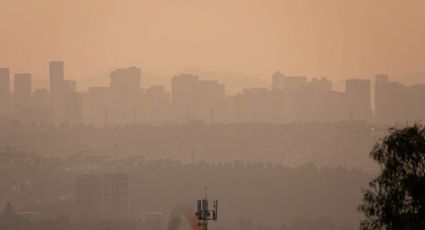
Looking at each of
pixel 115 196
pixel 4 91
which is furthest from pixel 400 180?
pixel 4 91

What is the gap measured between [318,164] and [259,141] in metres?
13.0

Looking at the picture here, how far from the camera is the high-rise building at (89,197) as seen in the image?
197 ft

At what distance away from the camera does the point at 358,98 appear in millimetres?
98250

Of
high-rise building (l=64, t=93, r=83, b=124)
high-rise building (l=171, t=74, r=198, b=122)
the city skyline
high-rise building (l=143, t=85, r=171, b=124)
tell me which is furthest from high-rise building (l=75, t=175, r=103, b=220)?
high-rise building (l=171, t=74, r=198, b=122)

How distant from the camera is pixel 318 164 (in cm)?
8056

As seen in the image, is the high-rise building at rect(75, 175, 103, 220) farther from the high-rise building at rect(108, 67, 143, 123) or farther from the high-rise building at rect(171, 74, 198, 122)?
the high-rise building at rect(108, 67, 143, 123)

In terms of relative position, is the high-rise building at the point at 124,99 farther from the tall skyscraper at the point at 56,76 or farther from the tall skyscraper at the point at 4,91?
the tall skyscraper at the point at 4,91

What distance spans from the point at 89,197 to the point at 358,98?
37009 mm

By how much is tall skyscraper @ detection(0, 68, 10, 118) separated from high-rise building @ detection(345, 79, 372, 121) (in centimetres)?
1752

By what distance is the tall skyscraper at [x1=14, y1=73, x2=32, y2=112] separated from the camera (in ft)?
318

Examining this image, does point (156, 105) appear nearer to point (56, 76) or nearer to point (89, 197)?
point (56, 76)

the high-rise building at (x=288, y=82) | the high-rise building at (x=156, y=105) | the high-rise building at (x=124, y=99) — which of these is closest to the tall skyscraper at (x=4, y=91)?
the high-rise building at (x=124, y=99)

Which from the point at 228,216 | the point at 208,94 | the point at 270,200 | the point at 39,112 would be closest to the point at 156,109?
the point at 208,94

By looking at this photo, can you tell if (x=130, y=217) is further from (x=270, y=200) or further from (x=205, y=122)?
(x=205, y=122)
